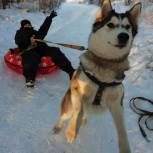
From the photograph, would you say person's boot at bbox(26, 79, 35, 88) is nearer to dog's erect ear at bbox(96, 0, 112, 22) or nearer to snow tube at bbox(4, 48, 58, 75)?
snow tube at bbox(4, 48, 58, 75)

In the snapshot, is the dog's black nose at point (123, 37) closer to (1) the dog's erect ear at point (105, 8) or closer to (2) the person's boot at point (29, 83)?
(1) the dog's erect ear at point (105, 8)

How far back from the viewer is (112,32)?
10.6 feet

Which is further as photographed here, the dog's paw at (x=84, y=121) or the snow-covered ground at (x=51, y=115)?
the dog's paw at (x=84, y=121)

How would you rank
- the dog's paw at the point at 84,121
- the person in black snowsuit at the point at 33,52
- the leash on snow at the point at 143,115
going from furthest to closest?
Answer: the person in black snowsuit at the point at 33,52 → the leash on snow at the point at 143,115 → the dog's paw at the point at 84,121

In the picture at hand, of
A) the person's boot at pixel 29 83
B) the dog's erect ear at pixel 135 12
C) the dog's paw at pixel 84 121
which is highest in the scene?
the dog's erect ear at pixel 135 12

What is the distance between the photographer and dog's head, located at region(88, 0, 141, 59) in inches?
127

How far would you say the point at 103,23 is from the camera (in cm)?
333

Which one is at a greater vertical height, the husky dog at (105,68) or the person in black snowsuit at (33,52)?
the husky dog at (105,68)

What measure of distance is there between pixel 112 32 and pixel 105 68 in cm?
39

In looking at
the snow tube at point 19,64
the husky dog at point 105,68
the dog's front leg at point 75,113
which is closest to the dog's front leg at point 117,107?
the husky dog at point 105,68

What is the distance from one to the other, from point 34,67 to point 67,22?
520 centimetres

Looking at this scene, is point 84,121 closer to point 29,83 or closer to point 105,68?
point 105,68

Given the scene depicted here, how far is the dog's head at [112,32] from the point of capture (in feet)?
10.6

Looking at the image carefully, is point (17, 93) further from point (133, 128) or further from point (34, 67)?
point (133, 128)
